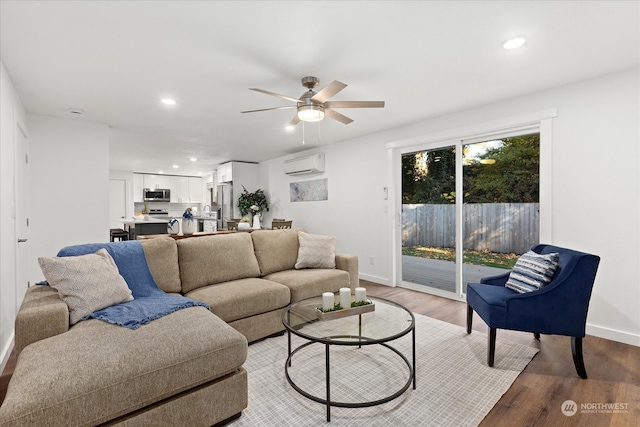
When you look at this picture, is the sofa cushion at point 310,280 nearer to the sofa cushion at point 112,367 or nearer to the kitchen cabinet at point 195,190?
the sofa cushion at point 112,367

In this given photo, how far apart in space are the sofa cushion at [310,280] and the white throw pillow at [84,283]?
1.35 meters

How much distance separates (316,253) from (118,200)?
8069 mm

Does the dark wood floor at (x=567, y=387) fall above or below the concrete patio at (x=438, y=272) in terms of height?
below

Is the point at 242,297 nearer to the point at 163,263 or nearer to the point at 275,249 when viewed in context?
the point at 163,263

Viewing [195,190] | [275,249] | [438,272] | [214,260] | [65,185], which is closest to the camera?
[214,260]

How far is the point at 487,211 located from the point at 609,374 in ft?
6.43

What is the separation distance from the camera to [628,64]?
2570mm

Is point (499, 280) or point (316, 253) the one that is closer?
point (499, 280)

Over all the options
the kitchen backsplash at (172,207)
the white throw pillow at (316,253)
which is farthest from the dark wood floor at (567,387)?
the kitchen backsplash at (172,207)

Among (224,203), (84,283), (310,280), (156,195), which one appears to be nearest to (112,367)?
(84,283)

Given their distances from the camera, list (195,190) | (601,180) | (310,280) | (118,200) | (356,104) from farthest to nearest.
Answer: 1. (195,190)
2. (118,200)
3. (310,280)
4. (601,180)
5. (356,104)

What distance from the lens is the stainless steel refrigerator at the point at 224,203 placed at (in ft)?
23.8

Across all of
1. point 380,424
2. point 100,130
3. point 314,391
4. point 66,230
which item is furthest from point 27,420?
point 100,130

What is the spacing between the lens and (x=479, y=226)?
3.87 metres
